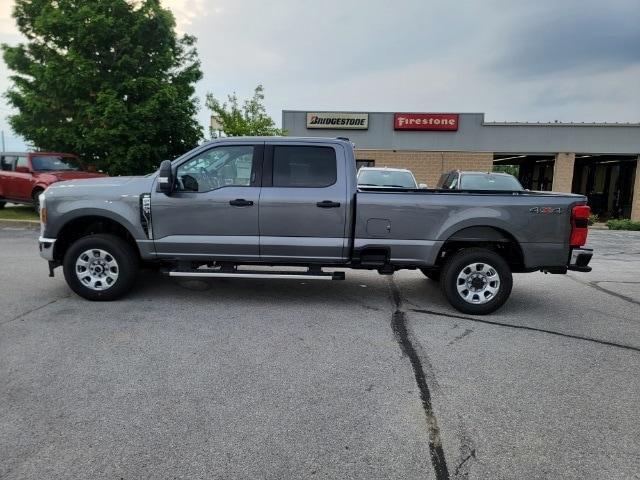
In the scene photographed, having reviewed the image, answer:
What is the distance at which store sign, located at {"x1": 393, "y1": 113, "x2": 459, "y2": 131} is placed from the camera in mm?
22797

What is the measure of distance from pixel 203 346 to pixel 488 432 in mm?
2556

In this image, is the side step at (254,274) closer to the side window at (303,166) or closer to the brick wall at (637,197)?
the side window at (303,166)

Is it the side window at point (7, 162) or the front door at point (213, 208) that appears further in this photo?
the side window at point (7, 162)

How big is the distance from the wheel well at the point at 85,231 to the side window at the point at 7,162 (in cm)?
987

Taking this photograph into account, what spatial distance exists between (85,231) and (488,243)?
5.15 metres

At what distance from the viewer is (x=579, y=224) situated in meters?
5.17

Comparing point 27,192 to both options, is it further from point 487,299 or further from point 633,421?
point 633,421

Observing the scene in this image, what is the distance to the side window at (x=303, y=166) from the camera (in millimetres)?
5453

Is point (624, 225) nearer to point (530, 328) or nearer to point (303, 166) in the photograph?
point (530, 328)

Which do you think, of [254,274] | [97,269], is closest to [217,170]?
[254,274]

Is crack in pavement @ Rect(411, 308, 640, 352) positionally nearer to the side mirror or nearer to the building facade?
the side mirror

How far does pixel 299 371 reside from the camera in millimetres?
3736

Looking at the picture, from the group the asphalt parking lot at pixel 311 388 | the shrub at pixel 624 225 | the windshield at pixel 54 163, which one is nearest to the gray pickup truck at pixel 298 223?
the asphalt parking lot at pixel 311 388

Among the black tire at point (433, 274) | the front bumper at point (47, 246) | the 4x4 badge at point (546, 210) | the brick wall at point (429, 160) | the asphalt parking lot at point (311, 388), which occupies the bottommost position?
the asphalt parking lot at point (311, 388)
